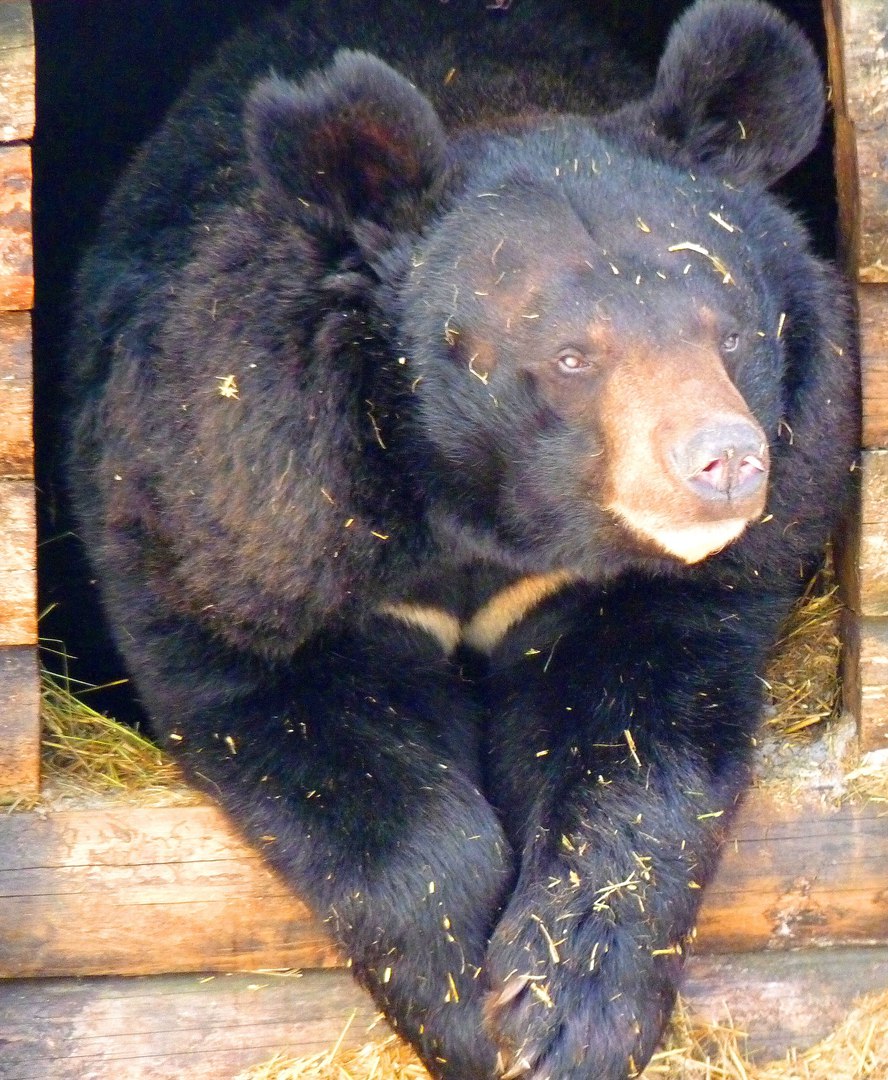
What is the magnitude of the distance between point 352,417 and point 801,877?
169 cm

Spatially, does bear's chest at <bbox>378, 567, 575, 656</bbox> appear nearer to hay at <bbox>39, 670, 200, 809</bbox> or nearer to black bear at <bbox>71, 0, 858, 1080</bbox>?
black bear at <bbox>71, 0, 858, 1080</bbox>

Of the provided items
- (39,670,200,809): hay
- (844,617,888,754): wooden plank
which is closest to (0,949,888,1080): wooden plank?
(39,670,200,809): hay

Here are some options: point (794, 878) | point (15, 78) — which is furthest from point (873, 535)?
point (15, 78)

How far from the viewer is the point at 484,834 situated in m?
3.81

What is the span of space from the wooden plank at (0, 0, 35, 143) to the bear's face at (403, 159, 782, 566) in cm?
102

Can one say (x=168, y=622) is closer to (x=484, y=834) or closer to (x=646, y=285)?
(x=484, y=834)

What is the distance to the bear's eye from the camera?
3428 mm

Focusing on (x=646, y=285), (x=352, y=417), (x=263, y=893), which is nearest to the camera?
(x=646, y=285)

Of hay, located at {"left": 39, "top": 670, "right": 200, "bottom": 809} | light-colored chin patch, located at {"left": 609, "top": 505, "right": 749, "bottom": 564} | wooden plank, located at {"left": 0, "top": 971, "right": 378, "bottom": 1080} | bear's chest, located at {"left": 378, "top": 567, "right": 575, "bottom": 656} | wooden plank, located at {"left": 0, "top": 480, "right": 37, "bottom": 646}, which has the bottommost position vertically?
wooden plank, located at {"left": 0, "top": 971, "right": 378, "bottom": 1080}

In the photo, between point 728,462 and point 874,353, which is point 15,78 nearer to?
point 728,462

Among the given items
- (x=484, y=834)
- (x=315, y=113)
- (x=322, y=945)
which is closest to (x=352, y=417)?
(x=315, y=113)

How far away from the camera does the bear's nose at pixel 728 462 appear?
123 inches

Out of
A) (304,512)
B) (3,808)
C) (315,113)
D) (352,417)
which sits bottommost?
(3,808)

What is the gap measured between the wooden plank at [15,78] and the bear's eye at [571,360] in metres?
1.41
